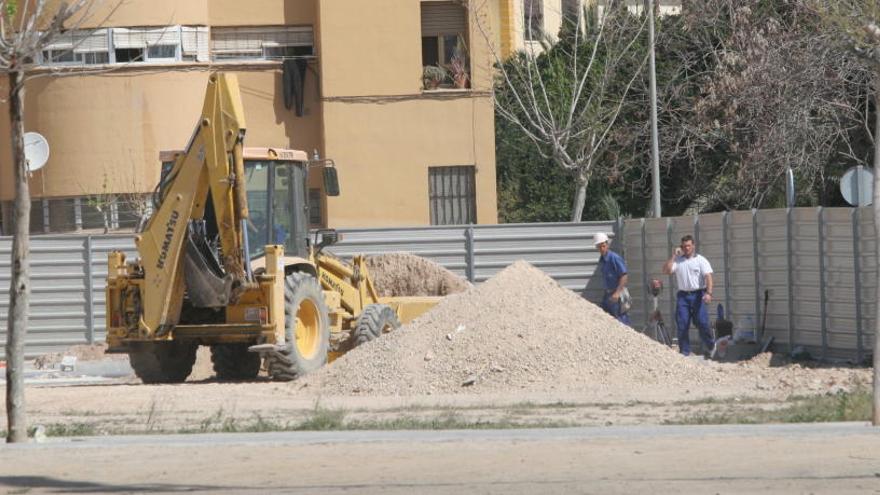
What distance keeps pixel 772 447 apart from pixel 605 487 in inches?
88.3

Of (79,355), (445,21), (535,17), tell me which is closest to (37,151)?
(79,355)

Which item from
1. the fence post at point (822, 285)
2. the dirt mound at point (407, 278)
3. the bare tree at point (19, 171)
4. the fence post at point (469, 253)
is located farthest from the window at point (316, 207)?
the bare tree at point (19, 171)

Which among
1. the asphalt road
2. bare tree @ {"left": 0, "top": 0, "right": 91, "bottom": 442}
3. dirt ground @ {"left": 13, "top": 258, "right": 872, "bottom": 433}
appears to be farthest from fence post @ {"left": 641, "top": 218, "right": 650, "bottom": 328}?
bare tree @ {"left": 0, "top": 0, "right": 91, "bottom": 442}

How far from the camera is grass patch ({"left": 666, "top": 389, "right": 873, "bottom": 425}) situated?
14367mm

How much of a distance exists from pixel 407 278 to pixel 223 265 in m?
7.15

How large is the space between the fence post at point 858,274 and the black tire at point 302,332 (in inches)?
280

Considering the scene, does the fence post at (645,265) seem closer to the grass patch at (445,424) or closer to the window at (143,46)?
the window at (143,46)

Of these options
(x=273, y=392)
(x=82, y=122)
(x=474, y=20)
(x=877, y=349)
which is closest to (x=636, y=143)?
(x=474, y=20)

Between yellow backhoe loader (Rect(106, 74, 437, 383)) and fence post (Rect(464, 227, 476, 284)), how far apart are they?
22.4 feet

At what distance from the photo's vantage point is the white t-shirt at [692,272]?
2311cm

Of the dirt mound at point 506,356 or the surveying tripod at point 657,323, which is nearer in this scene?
the dirt mound at point 506,356

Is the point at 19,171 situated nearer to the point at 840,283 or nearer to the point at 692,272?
the point at 692,272

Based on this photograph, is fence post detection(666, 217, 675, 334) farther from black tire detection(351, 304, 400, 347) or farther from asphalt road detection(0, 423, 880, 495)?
asphalt road detection(0, 423, 880, 495)

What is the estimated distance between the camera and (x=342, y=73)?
33.2m
